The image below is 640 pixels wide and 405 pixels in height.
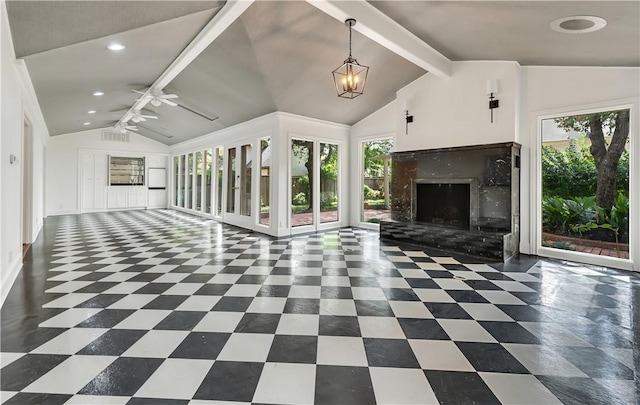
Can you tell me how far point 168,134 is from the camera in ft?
34.1

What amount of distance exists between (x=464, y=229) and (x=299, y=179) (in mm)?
3489

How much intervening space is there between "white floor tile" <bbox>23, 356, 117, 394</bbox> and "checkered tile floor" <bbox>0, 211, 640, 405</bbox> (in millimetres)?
11

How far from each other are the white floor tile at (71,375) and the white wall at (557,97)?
550 centimetres

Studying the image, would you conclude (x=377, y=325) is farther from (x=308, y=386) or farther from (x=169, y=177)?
(x=169, y=177)

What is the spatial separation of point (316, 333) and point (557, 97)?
487cm

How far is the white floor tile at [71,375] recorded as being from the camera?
64.5 inches

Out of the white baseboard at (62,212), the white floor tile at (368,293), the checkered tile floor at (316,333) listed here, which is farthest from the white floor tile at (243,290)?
the white baseboard at (62,212)

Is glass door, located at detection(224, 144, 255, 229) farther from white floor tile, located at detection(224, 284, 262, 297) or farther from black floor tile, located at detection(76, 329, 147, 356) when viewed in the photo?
black floor tile, located at detection(76, 329, 147, 356)

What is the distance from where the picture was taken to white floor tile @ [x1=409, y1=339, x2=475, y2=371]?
6.13 feet

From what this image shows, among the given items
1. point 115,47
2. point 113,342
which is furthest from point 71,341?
point 115,47

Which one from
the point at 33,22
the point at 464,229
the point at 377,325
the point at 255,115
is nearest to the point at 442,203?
the point at 464,229

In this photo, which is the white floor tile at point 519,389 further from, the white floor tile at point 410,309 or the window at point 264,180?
the window at point 264,180

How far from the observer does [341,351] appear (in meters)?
2.03

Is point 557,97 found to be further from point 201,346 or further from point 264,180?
point 201,346
